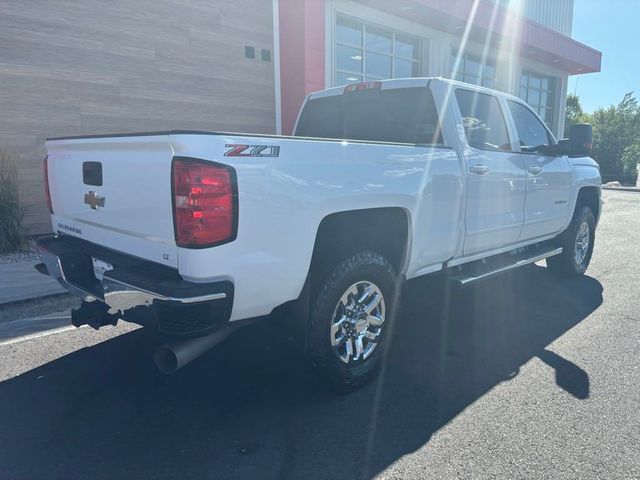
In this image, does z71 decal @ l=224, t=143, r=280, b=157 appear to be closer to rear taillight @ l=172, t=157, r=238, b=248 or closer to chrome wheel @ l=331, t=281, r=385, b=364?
rear taillight @ l=172, t=157, r=238, b=248

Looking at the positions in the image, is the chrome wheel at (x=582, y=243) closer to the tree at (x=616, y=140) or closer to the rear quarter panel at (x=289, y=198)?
the rear quarter panel at (x=289, y=198)

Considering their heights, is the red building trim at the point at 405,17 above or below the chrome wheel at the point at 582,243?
above

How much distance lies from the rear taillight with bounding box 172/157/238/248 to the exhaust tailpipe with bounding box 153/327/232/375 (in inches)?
22.4

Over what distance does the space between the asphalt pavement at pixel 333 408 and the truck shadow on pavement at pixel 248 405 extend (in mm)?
11

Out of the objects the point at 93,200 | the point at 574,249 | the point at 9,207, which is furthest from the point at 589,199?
the point at 9,207

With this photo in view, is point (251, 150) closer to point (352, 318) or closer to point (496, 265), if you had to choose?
point (352, 318)

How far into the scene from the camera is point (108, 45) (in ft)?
25.3

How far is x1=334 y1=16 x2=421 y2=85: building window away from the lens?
36.0ft

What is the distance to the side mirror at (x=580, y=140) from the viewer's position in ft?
17.3

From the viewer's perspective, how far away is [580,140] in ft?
17.5

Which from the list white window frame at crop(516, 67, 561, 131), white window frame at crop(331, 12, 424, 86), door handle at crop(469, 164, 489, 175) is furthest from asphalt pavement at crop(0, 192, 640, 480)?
white window frame at crop(516, 67, 561, 131)

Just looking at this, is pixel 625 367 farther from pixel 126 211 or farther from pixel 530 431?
pixel 126 211

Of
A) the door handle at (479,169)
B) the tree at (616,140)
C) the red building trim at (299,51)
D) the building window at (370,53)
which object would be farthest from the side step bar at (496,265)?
the tree at (616,140)

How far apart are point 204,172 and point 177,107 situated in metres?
6.58
